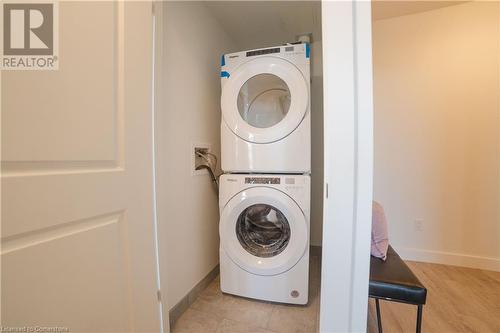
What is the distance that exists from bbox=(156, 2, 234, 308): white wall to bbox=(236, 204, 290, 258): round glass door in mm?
334

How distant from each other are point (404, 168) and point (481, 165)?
559 mm

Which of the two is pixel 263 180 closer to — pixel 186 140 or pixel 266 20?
pixel 186 140

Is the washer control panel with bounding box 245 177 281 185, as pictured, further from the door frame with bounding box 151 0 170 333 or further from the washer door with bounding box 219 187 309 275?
the door frame with bounding box 151 0 170 333

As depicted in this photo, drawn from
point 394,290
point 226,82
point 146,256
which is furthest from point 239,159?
point 394,290

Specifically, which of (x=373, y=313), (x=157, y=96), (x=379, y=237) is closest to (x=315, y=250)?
(x=373, y=313)

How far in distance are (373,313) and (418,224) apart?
109 centimetres

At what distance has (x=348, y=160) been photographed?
0.65 metres

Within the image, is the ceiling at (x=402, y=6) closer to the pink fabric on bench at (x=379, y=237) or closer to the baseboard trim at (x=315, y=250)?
the pink fabric on bench at (x=379, y=237)

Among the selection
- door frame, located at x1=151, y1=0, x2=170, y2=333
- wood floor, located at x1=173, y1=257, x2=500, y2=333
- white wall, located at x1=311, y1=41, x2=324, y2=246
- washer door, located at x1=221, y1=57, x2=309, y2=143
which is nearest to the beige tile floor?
wood floor, located at x1=173, y1=257, x2=500, y2=333

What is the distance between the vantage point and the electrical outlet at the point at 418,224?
6.36 feet

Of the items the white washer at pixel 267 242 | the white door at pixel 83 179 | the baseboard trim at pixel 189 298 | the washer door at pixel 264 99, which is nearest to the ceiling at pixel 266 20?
the washer door at pixel 264 99

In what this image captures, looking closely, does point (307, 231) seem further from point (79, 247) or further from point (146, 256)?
point (79, 247)

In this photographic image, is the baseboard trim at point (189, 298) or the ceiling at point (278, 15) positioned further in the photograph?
the ceiling at point (278, 15)

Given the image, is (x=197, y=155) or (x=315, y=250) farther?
(x=315, y=250)
